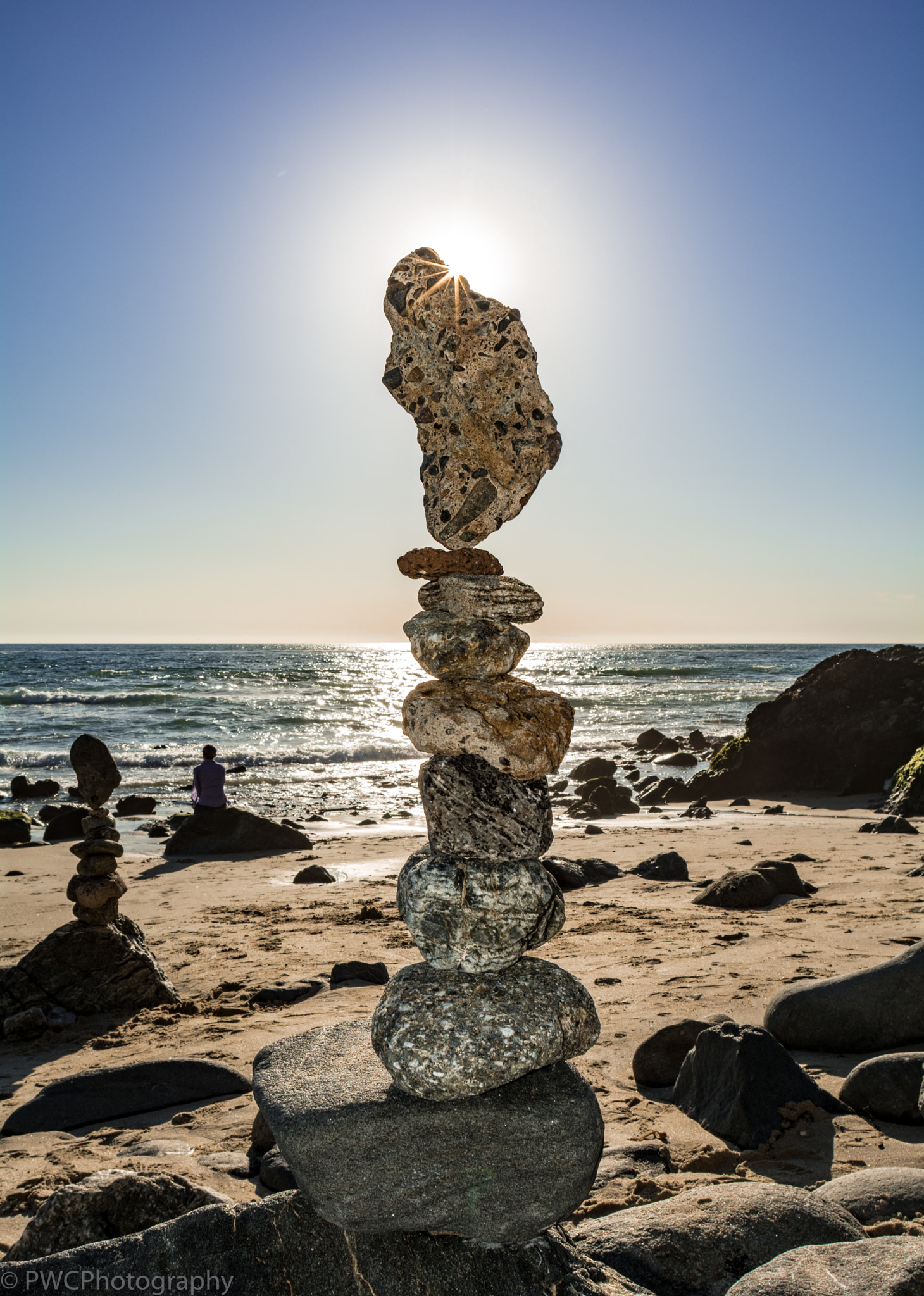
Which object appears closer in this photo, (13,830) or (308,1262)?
(308,1262)

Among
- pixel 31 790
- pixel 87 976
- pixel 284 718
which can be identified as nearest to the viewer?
pixel 87 976

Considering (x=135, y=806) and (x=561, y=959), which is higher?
(x=561, y=959)

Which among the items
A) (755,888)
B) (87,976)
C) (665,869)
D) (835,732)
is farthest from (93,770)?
(835,732)

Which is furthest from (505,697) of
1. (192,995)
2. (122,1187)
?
(192,995)

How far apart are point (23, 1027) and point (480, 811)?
460 cm

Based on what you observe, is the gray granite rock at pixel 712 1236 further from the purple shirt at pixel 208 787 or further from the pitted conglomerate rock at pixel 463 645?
the purple shirt at pixel 208 787

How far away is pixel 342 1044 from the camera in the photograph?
139 inches

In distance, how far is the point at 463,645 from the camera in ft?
11.3

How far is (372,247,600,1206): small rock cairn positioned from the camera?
3100mm

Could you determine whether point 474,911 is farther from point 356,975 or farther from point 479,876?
point 356,975

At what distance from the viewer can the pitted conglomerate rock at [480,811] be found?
3295 millimetres

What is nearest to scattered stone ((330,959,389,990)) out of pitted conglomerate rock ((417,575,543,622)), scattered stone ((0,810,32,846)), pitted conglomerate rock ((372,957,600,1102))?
pitted conglomerate rock ((372,957,600,1102))

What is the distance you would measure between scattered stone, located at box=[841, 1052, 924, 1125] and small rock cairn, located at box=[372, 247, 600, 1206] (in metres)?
1.92

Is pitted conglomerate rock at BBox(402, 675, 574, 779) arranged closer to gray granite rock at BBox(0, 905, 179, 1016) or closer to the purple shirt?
gray granite rock at BBox(0, 905, 179, 1016)
